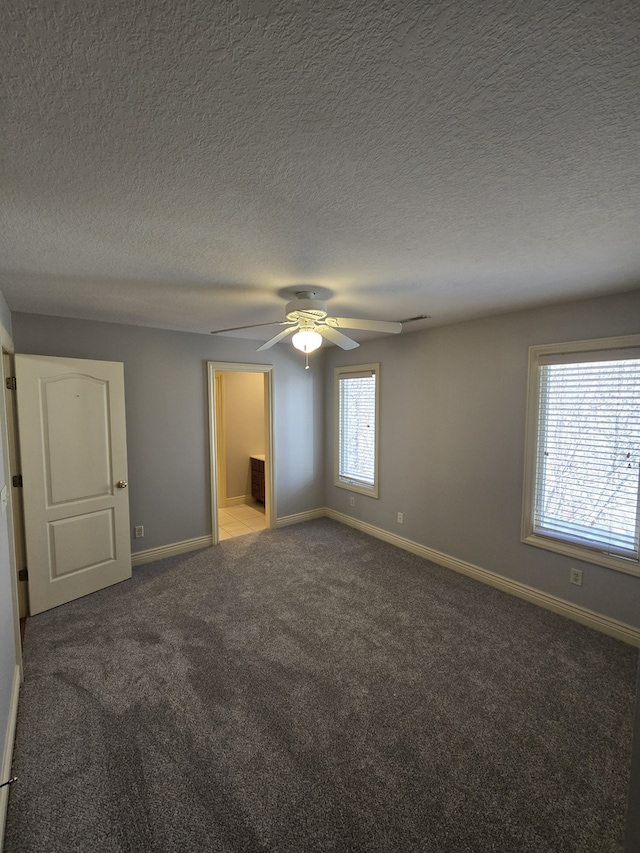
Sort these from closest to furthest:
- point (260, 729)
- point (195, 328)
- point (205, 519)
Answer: point (260, 729) < point (195, 328) < point (205, 519)

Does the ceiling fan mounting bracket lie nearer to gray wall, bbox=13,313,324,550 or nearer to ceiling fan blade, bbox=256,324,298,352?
ceiling fan blade, bbox=256,324,298,352

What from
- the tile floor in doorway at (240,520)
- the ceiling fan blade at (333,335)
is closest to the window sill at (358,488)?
the tile floor in doorway at (240,520)

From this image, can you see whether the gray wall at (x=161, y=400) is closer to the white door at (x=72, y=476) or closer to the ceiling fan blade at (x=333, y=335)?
the white door at (x=72, y=476)

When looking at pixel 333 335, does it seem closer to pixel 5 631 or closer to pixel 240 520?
pixel 5 631

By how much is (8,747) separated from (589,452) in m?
3.77

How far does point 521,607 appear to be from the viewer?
293 cm

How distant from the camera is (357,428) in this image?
4.68 m

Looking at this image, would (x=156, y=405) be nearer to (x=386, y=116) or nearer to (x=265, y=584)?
(x=265, y=584)

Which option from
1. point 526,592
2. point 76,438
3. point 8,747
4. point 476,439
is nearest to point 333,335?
point 476,439

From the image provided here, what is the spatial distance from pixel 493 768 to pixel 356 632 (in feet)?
3.62

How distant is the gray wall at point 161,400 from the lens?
10.6ft

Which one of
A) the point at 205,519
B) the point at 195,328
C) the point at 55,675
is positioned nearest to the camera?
the point at 55,675

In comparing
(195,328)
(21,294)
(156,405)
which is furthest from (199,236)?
(156,405)

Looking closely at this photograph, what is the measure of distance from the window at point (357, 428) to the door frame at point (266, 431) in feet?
2.97
